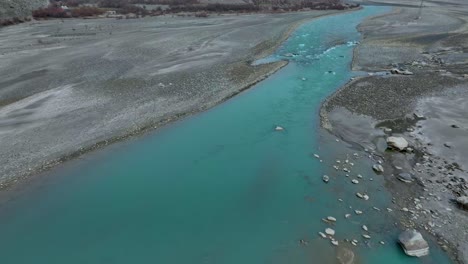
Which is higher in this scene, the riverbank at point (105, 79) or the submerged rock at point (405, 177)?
A: the riverbank at point (105, 79)

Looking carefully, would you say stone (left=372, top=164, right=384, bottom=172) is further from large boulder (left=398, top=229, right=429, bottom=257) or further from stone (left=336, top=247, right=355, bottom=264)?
stone (left=336, top=247, right=355, bottom=264)

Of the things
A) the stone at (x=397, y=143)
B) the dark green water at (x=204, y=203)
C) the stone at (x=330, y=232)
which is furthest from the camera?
the stone at (x=397, y=143)

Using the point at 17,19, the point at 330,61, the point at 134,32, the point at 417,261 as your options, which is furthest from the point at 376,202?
the point at 17,19

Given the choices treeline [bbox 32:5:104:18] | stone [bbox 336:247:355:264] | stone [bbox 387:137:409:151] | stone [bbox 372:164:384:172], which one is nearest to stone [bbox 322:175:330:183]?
stone [bbox 372:164:384:172]

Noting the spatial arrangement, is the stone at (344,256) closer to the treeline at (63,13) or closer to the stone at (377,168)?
the stone at (377,168)

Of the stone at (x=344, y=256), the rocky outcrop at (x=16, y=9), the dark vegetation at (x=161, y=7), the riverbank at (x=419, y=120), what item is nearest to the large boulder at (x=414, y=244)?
the riverbank at (x=419, y=120)

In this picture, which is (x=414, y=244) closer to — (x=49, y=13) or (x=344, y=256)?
(x=344, y=256)

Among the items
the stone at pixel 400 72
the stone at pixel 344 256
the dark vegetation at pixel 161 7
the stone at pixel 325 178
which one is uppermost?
the dark vegetation at pixel 161 7

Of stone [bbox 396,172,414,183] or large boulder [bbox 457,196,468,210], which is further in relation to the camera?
stone [bbox 396,172,414,183]
